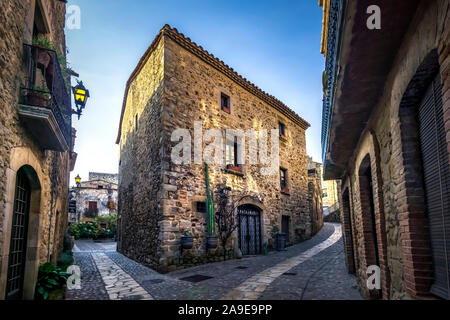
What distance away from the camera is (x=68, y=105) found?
6.25 metres

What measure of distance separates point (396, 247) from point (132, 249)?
9830 millimetres

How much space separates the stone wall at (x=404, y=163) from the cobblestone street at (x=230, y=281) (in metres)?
2.13

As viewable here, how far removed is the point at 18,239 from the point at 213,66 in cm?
847

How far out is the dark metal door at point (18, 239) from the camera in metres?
4.25

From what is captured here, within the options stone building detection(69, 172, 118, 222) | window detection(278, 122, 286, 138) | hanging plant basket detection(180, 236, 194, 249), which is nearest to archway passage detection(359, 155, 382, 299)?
hanging plant basket detection(180, 236, 194, 249)

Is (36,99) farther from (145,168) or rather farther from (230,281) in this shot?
(145,168)

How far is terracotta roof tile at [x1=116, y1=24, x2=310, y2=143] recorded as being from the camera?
936 centimetres

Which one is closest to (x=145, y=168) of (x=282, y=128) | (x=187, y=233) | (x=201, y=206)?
(x=201, y=206)

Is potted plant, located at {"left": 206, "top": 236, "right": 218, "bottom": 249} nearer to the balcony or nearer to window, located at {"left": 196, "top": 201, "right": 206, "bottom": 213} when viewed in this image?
window, located at {"left": 196, "top": 201, "right": 206, "bottom": 213}

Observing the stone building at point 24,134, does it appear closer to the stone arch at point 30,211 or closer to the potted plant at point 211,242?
the stone arch at point 30,211

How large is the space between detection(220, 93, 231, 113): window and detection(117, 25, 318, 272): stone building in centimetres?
4

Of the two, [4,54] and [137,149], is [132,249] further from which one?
[4,54]

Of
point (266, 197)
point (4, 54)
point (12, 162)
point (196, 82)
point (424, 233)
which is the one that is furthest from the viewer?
point (266, 197)

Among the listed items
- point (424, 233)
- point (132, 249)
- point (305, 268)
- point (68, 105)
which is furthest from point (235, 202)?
point (424, 233)
